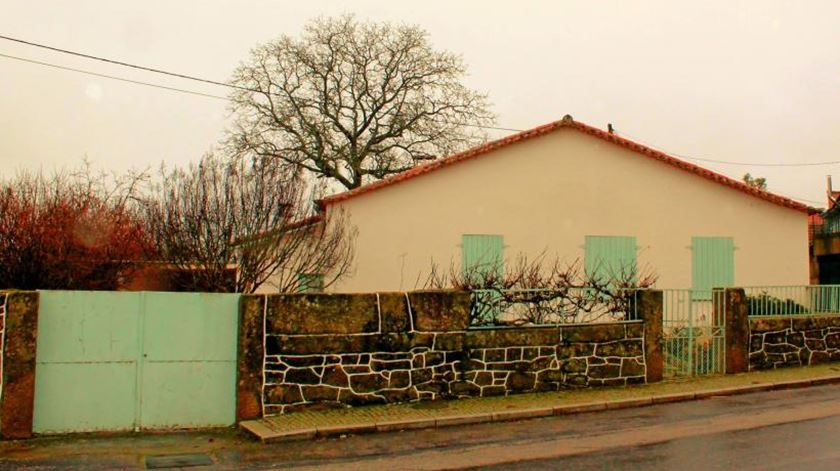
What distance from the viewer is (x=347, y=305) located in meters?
11.6

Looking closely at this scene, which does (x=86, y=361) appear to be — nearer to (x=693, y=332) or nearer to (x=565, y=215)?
(x=693, y=332)

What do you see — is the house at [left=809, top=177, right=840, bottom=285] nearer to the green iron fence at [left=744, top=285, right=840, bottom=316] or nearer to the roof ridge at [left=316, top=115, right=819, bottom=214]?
the roof ridge at [left=316, top=115, right=819, bottom=214]

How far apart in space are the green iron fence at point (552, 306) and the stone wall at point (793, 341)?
117 inches

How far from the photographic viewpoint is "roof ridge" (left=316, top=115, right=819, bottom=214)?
64.7 ft

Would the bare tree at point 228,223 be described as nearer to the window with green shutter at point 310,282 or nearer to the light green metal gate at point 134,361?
the window with green shutter at point 310,282

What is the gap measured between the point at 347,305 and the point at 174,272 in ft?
16.2

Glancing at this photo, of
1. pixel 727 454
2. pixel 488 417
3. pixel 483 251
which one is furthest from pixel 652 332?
pixel 483 251

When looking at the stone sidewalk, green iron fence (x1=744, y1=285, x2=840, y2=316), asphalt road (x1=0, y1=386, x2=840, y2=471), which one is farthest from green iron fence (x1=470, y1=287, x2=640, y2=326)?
green iron fence (x1=744, y1=285, x2=840, y2=316)

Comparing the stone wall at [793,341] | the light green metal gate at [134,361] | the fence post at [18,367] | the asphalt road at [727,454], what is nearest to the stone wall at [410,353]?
the light green metal gate at [134,361]

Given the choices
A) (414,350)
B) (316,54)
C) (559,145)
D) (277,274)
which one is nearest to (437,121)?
(316,54)

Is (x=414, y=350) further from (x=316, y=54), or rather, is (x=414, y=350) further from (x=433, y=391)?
(x=316, y=54)

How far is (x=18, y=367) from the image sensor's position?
10.0m

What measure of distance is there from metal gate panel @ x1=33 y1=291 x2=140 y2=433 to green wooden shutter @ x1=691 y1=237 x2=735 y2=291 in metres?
15.4

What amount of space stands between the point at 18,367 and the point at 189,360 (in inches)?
80.2
